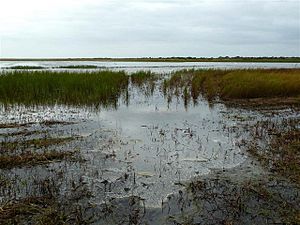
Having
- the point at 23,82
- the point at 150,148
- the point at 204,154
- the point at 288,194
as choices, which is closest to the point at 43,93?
the point at 23,82

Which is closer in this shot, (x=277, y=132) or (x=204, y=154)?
(x=204, y=154)

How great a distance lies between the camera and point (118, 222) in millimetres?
4352

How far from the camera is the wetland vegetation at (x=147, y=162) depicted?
4648 millimetres

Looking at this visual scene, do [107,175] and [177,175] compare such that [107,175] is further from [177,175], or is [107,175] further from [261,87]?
[261,87]

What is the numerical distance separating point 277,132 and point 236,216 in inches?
207

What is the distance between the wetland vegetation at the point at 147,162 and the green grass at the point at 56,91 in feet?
0.57

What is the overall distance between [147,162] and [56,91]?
34.2 feet

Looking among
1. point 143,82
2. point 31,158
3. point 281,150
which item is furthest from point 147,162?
point 143,82

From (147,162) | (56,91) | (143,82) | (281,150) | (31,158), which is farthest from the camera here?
(143,82)

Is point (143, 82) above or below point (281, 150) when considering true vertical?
above

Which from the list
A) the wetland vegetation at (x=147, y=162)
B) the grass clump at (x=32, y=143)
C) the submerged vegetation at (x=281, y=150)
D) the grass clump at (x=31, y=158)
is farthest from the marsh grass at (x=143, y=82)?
the grass clump at (x=31, y=158)

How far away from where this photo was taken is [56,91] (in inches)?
637

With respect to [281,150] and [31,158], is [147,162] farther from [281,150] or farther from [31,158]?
[281,150]

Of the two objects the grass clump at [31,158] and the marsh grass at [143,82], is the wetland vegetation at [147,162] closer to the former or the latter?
the grass clump at [31,158]
